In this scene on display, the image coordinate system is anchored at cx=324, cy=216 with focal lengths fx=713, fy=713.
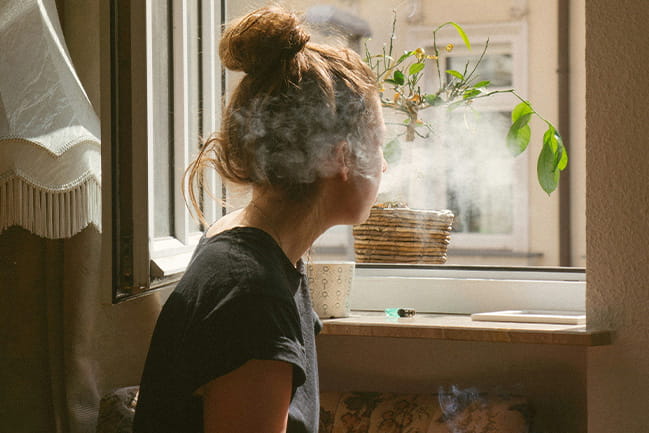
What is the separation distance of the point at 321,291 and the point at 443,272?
0.38 metres

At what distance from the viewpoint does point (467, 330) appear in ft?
4.70

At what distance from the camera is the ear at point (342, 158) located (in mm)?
1033

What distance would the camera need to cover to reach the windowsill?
136 centimetres

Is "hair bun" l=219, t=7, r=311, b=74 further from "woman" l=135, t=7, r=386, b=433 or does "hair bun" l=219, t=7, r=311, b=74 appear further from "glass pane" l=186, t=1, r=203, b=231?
"glass pane" l=186, t=1, r=203, b=231

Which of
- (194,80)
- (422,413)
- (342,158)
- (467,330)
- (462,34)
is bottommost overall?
(422,413)

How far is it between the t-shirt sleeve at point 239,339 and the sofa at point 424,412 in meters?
0.64

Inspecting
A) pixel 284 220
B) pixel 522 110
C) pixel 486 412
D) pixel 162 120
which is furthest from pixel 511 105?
pixel 284 220

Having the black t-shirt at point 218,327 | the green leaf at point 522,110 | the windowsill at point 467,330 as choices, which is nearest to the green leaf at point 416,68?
the green leaf at point 522,110

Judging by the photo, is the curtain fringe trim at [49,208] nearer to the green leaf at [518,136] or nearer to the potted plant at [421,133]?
the potted plant at [421,133]

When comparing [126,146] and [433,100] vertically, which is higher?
[433,100]

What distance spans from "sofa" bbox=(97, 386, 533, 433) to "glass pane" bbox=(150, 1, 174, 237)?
14.0 inches

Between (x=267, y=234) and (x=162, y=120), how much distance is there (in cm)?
62

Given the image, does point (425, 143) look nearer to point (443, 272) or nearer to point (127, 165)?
point (443, 272)

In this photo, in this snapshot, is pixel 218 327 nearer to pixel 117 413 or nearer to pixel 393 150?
pixel 117 413
